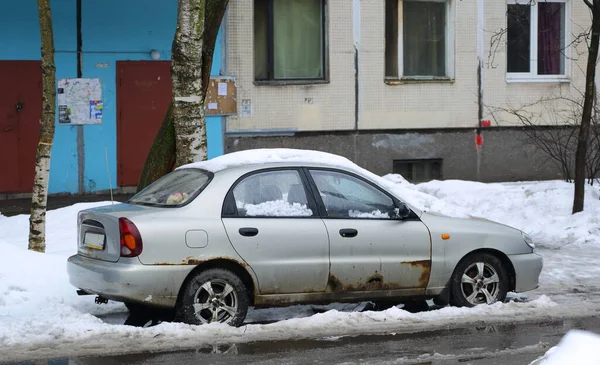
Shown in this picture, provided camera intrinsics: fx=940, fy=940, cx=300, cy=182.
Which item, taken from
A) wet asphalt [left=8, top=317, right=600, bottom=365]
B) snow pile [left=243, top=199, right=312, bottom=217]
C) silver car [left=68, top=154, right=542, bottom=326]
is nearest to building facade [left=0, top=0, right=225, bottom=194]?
silver car [left=68, top=154, right=542, bottom=326]

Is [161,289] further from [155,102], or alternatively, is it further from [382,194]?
[155,102]

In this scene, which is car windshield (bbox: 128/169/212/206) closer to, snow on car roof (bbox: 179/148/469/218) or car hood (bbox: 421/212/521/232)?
snow on car roof (bbox: 179/148/469/218)

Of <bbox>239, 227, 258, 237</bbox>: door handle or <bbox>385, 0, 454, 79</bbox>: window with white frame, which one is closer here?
<bbox>239, 227, 258, 237</bbox>: door handle

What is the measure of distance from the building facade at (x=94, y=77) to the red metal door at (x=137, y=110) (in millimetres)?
18

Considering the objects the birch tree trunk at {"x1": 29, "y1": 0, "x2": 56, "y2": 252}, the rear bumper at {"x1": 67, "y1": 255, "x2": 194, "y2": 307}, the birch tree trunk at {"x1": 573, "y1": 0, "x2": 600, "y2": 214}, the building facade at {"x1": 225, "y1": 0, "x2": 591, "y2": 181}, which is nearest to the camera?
the rear bumper at {"x1": 67, "y1": 255, "x2": 194, "y2": 307}

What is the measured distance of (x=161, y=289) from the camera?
7461 mm

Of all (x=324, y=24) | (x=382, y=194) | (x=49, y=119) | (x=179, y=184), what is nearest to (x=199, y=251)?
(x=179, y=184)

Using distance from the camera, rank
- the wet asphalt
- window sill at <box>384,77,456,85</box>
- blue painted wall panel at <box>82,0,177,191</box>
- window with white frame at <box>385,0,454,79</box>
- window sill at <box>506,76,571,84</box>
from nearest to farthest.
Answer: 1. the wet asphalt
2. blue painted wall panel at <box>82,0,177,191</box>
3. window sill at <box>384,77,456,85</box>
4. window with white frame at <box>385,0,454,79</box>
5. window sill at <box>506,76,571,84</box>

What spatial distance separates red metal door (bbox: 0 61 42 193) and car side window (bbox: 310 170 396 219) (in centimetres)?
962

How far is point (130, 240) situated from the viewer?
745 centimetres

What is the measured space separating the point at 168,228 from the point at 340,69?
11220mm

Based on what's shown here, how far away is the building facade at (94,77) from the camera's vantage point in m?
16.5

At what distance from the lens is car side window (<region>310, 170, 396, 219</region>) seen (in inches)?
326

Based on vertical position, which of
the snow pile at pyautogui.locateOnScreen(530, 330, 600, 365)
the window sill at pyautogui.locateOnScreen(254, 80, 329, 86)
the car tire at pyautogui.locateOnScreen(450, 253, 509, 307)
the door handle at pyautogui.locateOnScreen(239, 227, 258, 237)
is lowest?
the car tire at pyautogui.locateOnScreen(450, 253, 509, 307)
